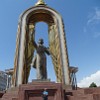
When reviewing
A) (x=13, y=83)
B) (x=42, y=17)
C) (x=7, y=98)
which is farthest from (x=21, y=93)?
(x=42, y=17)

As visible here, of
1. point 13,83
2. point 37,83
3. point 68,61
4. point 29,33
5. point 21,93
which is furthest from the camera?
point 29,33

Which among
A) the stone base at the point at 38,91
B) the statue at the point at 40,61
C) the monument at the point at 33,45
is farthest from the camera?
the monument at the point at 33,45

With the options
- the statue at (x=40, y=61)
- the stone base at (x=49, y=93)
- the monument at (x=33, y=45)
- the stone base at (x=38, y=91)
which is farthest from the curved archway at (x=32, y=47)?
the stone base at (x=38, y=91)

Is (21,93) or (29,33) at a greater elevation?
(29,33)

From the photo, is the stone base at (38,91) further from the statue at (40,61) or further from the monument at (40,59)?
the statue at (40,61)

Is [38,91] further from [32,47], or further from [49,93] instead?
[32,47]

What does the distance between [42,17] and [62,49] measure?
416 cm

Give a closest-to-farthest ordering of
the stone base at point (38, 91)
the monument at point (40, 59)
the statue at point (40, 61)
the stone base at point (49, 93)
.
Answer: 1. the stone base at point (49, 93)
2. the stone base at point (38, 91)
3. the monument at point (40, 59)
4. the statue at point (40, 61)

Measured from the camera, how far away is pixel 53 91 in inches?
392

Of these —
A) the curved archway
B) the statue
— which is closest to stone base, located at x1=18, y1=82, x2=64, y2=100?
the statue

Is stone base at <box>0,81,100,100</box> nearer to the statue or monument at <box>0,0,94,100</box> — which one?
monument at <box>0,0,94,100</box>

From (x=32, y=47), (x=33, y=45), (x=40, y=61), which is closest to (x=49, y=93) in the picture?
(x=40, y=61)

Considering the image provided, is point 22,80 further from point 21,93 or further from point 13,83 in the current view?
point 21,93

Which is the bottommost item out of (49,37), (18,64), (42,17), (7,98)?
(7,98)
